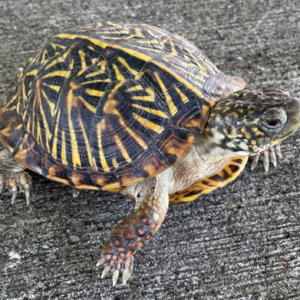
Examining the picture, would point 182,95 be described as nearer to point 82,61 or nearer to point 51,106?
point 82,61

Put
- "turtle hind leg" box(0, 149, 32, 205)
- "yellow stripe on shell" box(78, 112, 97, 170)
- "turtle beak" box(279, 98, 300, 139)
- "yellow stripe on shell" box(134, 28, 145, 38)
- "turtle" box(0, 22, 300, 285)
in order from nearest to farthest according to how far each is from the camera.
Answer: "turtle beak" box(279, 98, 300, 139) < "turtle" box(0, 22, 300, 285) < "yellow stripe on shell" box(78, 112, 97, 170) < "yellow stripe on shell" box(134, 28, 145, 38) < "turtle hind leg" box(0, 149, 32, 205)

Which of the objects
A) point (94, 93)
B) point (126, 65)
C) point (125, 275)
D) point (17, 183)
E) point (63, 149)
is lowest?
point (125, 275)

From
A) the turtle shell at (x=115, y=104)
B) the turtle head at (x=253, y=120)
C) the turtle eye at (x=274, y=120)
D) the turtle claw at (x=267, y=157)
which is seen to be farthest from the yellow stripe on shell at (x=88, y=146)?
the turtle claw at (x=267, y=157)

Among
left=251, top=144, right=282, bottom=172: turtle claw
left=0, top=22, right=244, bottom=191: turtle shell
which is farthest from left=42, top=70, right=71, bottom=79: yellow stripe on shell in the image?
left=251, top=144, right=282, bottom=172: turtle claw

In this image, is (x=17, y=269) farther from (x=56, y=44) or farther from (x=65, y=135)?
(x=56, y=44)

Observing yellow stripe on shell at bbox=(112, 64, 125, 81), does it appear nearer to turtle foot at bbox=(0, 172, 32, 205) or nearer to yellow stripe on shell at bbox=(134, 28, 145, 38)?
yellow stripe on shell at bbox=(134, 28, 145, 38)

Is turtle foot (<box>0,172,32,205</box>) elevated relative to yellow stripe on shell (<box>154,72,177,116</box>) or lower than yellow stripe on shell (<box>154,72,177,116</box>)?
lower

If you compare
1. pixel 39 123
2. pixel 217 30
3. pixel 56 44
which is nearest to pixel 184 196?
pixel 39 123

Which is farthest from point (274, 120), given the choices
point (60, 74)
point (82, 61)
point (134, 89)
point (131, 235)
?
point (60, 74)

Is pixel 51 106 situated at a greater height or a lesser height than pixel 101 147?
greater
